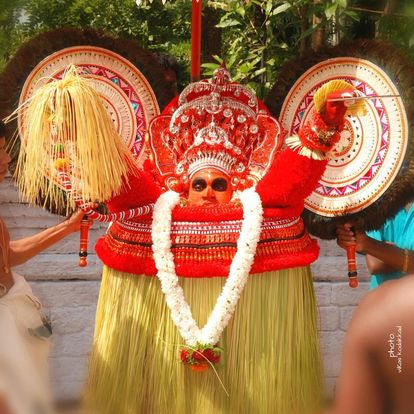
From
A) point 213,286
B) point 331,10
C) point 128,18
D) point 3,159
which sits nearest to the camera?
point 3,159

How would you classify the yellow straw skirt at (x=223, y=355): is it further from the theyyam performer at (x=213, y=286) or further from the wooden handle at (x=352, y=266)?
the wooden handle at (x=352, y=266)

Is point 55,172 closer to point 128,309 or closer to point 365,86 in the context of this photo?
point 128,309

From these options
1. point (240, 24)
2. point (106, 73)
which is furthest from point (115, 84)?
point (240, 24)

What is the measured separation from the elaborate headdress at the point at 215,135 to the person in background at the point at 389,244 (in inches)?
13.8

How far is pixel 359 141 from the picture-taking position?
2.17m

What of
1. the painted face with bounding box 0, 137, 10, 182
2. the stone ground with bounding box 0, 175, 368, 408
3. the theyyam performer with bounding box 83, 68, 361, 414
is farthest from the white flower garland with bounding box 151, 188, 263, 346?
the stone ground with bounding box 0, 175, 368, 408

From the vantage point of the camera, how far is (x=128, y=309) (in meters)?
2.17

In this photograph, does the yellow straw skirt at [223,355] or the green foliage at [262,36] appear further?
the green foliage at [262,36]

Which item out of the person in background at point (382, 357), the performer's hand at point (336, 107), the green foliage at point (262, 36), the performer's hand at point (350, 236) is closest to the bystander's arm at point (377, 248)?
the performer's hand at point (350, 236)

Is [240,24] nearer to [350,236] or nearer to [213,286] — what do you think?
[350,236]

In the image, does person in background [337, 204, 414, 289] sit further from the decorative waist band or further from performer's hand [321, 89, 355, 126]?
performer's hand [321, 89, 355, 126]

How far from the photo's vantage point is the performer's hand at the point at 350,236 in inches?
85.8

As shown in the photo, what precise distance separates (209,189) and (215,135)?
0.18 meters

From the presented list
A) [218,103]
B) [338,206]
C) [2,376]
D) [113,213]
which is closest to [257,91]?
[218,103]
